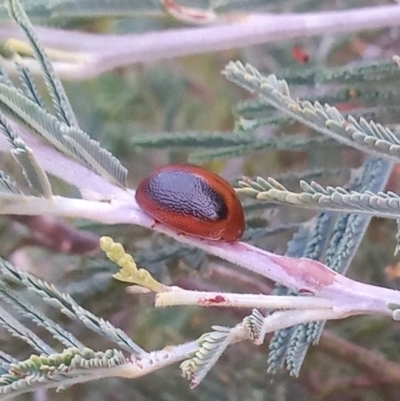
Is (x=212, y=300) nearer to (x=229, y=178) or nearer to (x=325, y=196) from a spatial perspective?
(x=325, y=196)

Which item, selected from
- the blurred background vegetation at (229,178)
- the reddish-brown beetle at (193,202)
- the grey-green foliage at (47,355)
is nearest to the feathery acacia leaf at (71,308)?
the grey-green foliage at (47,355)

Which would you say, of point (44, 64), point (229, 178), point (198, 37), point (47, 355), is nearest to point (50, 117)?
point (44, 64)

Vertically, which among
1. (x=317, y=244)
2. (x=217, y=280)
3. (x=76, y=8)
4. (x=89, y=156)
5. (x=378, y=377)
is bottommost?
(x=378, y=377)

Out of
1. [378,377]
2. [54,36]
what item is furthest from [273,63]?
[378,377]

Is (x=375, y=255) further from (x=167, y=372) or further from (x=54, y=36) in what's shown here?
(x=54, y=36)

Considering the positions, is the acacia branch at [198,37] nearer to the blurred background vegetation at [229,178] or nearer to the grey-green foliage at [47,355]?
the blurred background vegetation at [229,178]

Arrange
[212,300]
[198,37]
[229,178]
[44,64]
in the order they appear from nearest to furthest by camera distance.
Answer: [212,300] < [44,64] < [198,37] < [229,178]
